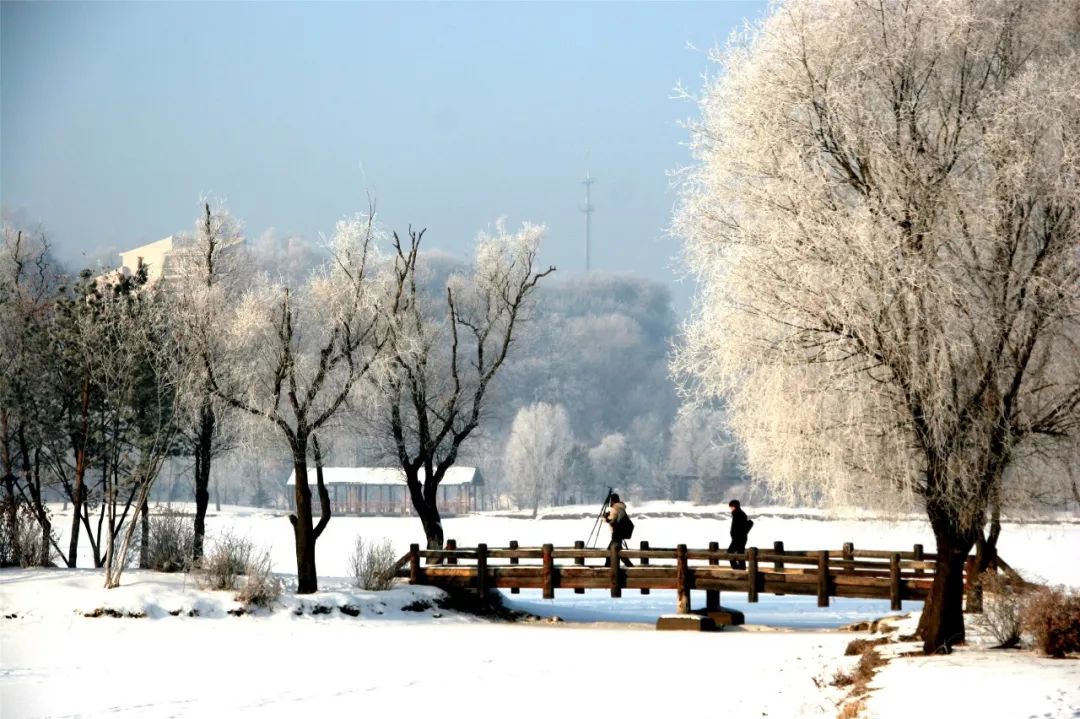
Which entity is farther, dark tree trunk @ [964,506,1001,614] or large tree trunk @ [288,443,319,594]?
large tree trunk @ [288,443,319,594]

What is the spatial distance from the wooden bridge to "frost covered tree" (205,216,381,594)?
3112 mm

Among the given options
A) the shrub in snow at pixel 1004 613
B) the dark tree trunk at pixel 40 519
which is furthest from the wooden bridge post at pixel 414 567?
the shrub in snow at pixel 1004 613

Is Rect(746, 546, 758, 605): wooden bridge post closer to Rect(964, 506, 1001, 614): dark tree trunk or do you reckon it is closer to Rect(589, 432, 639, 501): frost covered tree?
Rect(964, 506, 1001, 614): dark tree trunk

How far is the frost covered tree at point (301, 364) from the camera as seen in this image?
2438cm

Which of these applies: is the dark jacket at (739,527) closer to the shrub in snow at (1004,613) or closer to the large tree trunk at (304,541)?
the large tree trunk at (304,541)

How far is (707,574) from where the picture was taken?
24.4m

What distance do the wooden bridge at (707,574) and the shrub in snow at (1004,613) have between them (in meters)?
5.83

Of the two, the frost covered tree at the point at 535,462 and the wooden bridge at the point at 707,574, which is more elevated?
the frost covered tree at the point at 535,462

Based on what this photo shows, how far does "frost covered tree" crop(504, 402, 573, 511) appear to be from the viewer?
317ft

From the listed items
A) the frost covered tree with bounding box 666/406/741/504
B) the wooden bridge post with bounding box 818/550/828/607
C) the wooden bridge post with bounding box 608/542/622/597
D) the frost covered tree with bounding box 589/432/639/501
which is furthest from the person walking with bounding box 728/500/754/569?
the frost covered tree with bounding box 589/432/639/501

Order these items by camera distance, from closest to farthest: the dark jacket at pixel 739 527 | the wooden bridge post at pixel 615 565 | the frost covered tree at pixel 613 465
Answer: the wooden bridge post at pixel 615 565
the dark jacket at pixel 739 527
the frost covered tree at pixel 613 465

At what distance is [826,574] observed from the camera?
23.3m

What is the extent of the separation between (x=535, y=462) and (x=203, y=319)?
7325cm

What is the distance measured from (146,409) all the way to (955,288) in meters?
18.0
